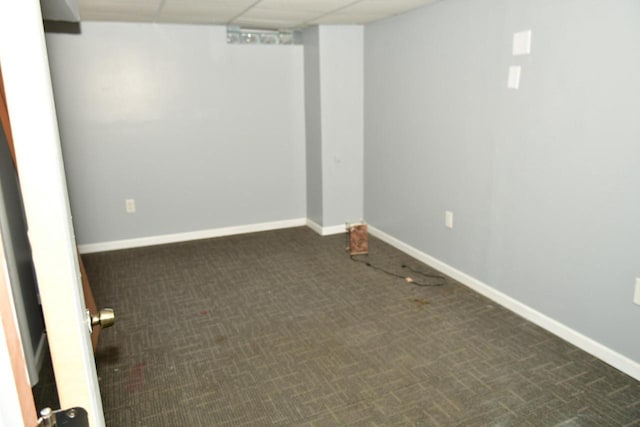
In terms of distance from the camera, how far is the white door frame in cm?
52

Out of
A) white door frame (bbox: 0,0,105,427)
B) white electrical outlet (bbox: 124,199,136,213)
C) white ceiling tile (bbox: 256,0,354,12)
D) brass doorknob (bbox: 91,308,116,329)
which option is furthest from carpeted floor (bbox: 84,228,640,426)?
white ceiling tile (bbox: 256,0,354,12)

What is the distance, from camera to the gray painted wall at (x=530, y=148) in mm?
2236

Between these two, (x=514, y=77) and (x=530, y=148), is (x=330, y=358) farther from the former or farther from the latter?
(x=514, y=77)

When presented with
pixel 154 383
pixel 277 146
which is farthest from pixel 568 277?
pixel 277 146

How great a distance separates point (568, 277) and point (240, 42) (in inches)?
136

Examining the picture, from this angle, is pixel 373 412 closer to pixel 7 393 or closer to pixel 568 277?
pixel 568 277

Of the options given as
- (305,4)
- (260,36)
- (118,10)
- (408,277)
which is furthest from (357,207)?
(118,10)

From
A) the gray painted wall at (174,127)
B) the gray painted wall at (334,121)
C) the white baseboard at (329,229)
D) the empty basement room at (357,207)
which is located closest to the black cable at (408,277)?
the empty basement room at (357,207)

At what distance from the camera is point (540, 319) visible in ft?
9.08

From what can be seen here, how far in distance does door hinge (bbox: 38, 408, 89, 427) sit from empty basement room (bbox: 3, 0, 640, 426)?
0.03 m

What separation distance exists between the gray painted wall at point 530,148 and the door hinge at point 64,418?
2.42m

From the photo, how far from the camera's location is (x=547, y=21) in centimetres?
250

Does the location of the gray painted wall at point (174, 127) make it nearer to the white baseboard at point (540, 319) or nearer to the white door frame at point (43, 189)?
the white baseboard at point (540, 319)

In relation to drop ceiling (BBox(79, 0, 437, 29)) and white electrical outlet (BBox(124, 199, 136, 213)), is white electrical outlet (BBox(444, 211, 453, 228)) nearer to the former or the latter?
drop ceiling (BBox(79, 0, 437, 29))
